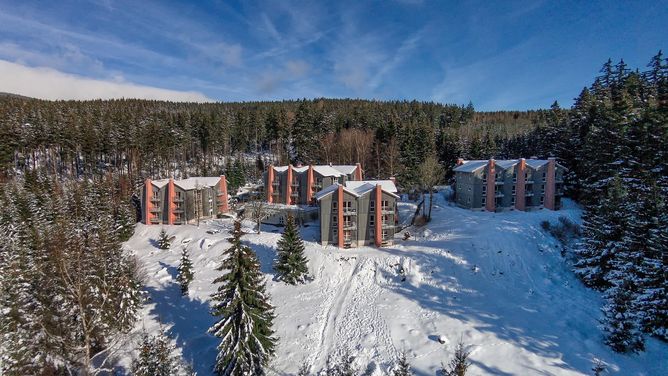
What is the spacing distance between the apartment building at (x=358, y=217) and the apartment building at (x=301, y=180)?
14.6 m

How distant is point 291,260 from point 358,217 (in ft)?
35.2

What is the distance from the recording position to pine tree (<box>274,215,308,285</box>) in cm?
3384

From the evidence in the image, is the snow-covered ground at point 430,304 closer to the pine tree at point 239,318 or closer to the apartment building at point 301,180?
the pine tree at point 239,318

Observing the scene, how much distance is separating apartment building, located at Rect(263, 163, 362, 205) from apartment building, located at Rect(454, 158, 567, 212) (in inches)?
782

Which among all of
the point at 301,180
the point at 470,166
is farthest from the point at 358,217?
the point at 470,166

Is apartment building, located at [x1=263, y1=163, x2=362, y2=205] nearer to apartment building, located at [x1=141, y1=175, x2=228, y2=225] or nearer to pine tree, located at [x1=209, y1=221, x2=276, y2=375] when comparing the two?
apartment building, located at [x1=141, y1=175, x2=228, y2=225]

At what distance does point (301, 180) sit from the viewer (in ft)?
186

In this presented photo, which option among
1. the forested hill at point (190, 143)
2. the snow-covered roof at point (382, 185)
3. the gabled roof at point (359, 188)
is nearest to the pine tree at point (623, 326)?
the gabled roof at point (359, 188)

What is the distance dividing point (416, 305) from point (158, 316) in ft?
80.6

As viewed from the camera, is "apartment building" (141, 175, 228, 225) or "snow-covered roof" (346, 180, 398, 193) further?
"apartment building" (141, 175, 228, 225)

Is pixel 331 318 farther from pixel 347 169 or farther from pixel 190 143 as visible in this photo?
pixel 190 143

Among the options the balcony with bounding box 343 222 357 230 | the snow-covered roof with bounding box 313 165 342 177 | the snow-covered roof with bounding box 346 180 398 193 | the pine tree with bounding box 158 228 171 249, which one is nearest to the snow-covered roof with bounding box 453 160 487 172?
the snow-covered roof with bounding box 346 180 398 193

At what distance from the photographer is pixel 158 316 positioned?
3103 cm

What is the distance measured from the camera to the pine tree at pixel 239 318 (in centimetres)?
2008
